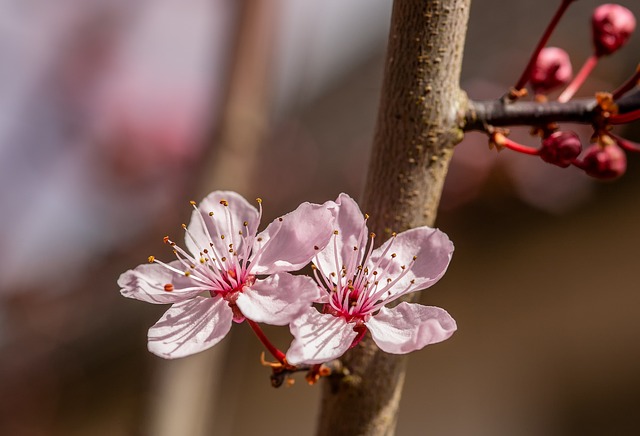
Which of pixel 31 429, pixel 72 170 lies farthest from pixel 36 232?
pixel 31 429

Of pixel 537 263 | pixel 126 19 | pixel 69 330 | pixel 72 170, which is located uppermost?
pixel 126 19

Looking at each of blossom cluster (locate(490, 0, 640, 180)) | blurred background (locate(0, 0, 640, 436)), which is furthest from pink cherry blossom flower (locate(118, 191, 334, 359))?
blurred background (locate(0, 0, 640, 436))

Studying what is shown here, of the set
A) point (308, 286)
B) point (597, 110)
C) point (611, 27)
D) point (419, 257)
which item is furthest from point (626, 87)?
point (308, 286)

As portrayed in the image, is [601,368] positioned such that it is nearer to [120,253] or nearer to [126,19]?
[120,253]

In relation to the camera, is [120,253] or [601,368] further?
[601,368]

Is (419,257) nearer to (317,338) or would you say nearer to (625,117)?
(317,338)

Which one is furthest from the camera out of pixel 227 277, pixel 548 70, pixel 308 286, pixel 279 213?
pixel 279 213

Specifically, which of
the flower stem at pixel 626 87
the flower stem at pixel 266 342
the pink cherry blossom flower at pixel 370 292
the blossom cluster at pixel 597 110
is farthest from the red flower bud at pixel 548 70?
the flower stem at pixel 266 342
